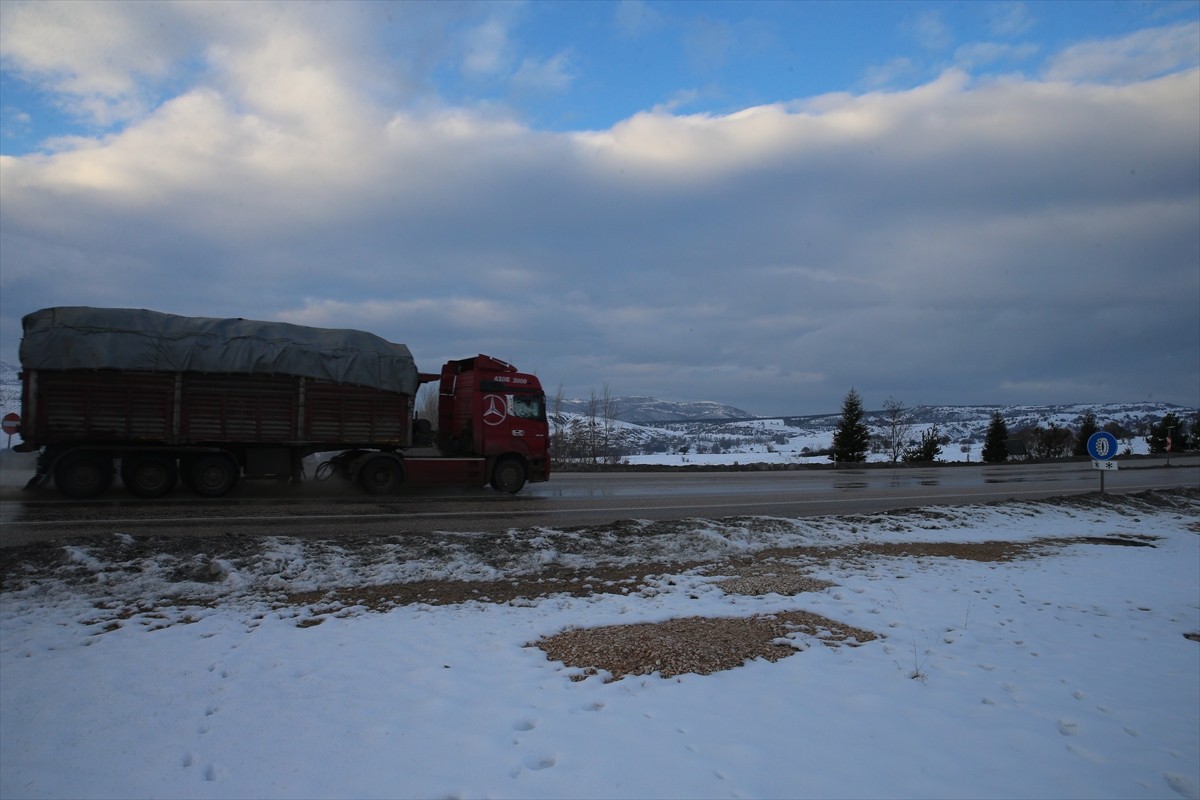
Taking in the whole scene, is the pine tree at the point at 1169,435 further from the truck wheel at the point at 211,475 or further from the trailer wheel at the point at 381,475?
the truck wheel at the point at 211,475

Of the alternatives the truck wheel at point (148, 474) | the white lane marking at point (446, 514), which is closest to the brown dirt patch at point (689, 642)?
the white lane marking at point (446, 514)

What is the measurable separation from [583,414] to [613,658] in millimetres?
43822

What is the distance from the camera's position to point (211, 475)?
1470cm

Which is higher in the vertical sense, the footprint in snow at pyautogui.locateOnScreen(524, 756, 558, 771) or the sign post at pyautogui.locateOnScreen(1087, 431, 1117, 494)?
Answer: the sign post at pyautogui.locateOnScreen(1087, 431, 1117, 494)

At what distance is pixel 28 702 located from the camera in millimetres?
4637

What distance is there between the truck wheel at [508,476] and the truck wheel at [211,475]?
5774 millimetres

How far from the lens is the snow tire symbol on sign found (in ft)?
56.6

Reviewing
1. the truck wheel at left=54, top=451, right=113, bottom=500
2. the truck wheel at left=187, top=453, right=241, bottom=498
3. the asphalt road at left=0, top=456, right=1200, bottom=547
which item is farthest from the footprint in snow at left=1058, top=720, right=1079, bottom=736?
the truck wheel at left=54, top=451, right=113, bottom=500

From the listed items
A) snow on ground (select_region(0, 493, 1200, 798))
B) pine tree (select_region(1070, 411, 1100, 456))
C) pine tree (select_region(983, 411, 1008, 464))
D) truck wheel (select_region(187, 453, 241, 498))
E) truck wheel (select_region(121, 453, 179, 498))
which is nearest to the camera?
snow on ground (select_region(0, 493, 1200, 798))

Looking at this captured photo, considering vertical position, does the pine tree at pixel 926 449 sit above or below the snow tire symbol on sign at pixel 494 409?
below

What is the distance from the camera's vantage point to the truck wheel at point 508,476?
683 inches

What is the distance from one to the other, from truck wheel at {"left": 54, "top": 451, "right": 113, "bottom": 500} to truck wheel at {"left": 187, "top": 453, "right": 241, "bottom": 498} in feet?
4.80

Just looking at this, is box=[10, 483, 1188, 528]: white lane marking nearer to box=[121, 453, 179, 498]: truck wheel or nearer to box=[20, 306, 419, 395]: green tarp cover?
box=[121, 453, 179, 498]: truck wheel

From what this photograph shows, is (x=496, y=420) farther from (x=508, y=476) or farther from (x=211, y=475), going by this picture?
(x=211, y=475)
